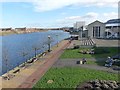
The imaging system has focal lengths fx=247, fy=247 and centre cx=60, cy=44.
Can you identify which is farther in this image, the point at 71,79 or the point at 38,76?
the point at 38,76

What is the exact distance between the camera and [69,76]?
25.6 m

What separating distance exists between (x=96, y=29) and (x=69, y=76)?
58214 millimetres

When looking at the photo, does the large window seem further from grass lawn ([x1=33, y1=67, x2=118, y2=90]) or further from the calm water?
grass lawn ([x1=33, y1=67, x2=118, y2=90])

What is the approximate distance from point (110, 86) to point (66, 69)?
30.8ft

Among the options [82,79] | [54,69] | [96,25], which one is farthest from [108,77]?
[96,25]

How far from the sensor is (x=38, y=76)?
88.0ft

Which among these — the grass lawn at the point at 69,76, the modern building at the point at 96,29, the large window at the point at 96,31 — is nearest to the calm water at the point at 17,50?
the grass lawn at the point at 69,76

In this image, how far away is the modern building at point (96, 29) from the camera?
266 ft

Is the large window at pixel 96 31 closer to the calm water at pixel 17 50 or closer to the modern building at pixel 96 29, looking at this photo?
the modern building at pixel 96 29

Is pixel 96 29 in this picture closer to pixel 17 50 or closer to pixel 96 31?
pixel 96 31

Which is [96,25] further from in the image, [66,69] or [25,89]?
[25,89]

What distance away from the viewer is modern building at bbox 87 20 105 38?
81062 millimetres

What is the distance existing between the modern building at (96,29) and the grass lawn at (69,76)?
53529 mm

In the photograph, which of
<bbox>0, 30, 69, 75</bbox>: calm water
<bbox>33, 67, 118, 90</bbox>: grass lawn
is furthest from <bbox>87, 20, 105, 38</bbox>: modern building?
<bbox>33, 67, 118, 90</bbox>: grass lawn
